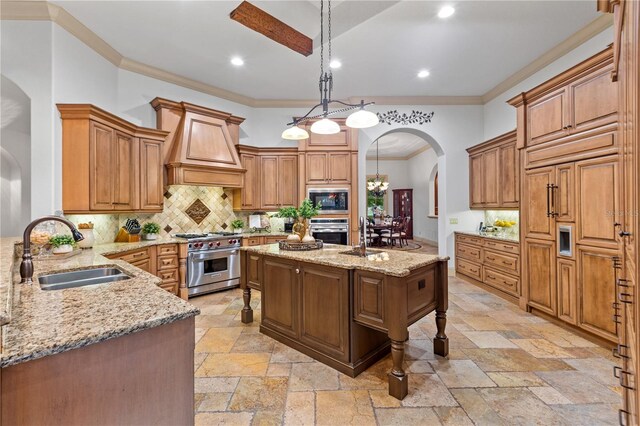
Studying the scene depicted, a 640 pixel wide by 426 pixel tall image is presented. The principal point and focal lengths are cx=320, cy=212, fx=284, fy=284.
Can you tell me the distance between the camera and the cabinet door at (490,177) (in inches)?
187

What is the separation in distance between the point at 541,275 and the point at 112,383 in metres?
4.20

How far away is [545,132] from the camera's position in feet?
11.0

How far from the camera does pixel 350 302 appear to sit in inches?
89.9

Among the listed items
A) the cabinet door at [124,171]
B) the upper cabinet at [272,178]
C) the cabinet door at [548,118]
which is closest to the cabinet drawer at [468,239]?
the cabinet door at [548,118]

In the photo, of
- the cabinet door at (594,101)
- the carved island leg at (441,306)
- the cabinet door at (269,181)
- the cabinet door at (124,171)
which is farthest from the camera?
the cabinet door at (269,181)

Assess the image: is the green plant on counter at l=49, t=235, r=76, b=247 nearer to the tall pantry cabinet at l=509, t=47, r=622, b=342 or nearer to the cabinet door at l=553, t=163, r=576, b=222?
the tall pantry cabinet at l=509, t=47, r=622, b=342

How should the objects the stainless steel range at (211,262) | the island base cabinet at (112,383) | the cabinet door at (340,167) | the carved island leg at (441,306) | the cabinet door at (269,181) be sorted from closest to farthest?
the island base cabinet at (112,383), the carved island leg at (441,306), the stainless steel range at (211,262), the cabinet door at (340,167), the cabinet door at (269,181)

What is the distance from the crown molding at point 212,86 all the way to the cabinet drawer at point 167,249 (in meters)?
2.66

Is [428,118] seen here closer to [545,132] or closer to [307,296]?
[545,132]

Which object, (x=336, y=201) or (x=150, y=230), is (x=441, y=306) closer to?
(x=336, y=201)

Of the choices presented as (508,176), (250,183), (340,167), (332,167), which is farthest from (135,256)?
(508,176)

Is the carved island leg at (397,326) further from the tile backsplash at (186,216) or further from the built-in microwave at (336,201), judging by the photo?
the tile backsplash at (186,216)

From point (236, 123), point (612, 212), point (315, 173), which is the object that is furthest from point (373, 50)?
point (612, 212)

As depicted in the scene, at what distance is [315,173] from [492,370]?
3.89 m
